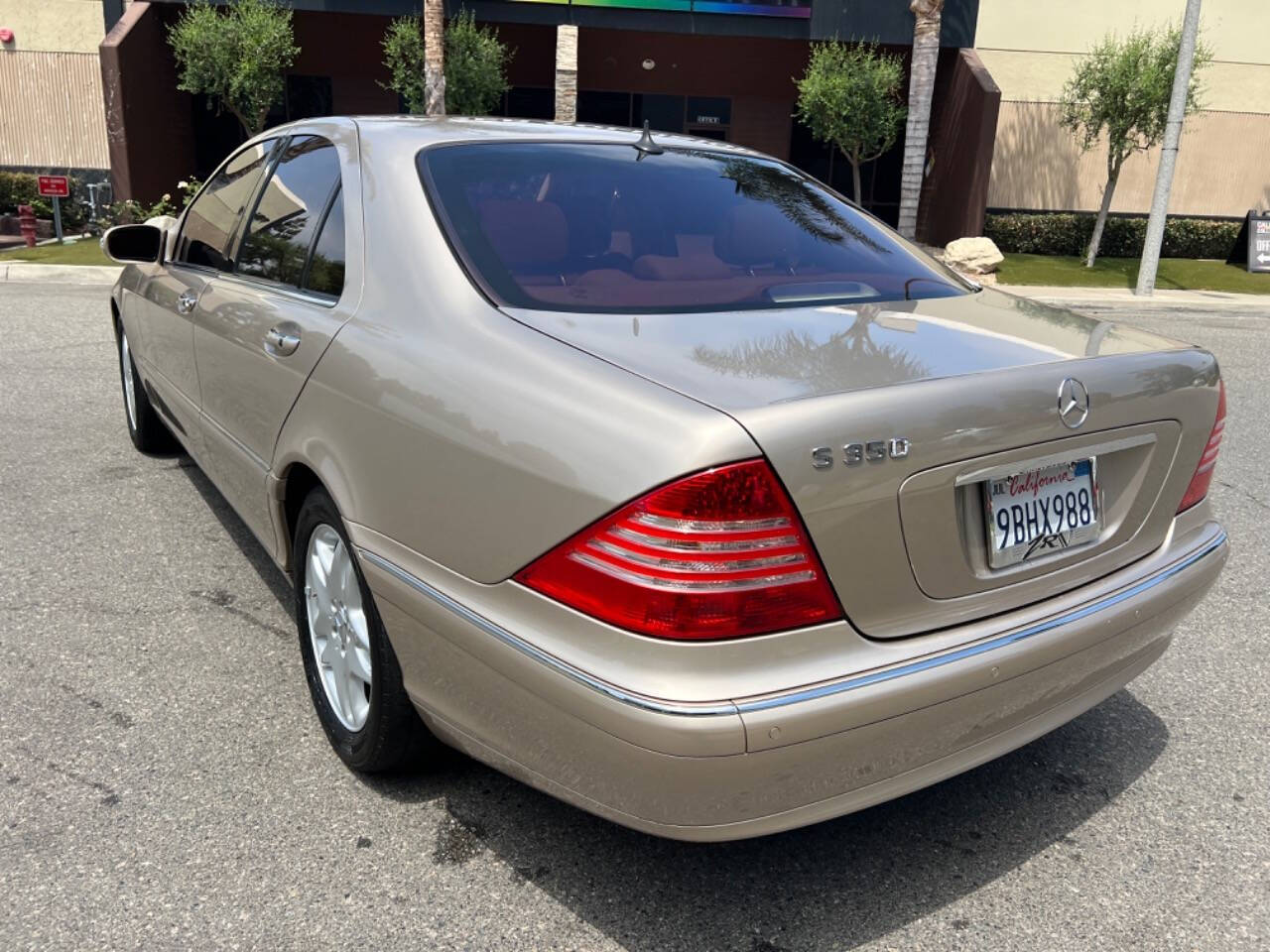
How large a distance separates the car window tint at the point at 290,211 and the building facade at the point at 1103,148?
2352cm

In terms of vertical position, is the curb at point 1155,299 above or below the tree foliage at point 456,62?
below

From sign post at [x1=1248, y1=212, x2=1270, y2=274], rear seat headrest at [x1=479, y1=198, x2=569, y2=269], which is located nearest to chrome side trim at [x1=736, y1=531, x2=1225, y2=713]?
rear seat headrest at [x1=479, y1=198, x2=569, y2=269]

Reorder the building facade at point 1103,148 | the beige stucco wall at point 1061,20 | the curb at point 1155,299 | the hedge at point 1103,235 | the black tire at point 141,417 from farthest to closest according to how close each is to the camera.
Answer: the building facade at point 1103,148 → the beige stucco wall at point 1061,20 → the hedge at point 1103,235 → the curb at point 1155,299 → the black tire at point 141,417

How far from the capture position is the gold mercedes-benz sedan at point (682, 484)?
1767mm

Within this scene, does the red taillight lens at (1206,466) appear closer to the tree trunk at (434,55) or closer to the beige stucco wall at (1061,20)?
the tree trunk at (434,55)

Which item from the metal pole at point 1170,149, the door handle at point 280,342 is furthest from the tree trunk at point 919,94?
the door handle at point 280,342

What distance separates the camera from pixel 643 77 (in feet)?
81.0

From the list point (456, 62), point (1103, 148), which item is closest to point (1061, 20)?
point (1103, 148)

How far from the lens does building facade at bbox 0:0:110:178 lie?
22344mm

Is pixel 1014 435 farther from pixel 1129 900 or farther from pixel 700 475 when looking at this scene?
pixel 1129 900

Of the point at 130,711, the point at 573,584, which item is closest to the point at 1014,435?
the point at 573,584

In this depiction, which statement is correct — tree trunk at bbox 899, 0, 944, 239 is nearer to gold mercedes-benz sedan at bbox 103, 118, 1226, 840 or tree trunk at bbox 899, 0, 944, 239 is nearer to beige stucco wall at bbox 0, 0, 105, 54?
gold mercedes-benz sedan at bbox 103, 118, 1226, 840

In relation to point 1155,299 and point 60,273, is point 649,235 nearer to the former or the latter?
point 60,273

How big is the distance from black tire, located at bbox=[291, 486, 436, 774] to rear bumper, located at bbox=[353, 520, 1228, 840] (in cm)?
9
